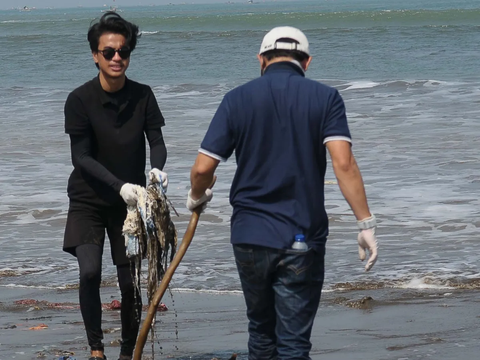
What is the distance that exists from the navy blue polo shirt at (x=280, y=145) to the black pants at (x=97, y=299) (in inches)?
50.1

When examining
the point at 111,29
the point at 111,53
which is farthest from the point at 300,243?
the point at 111,29

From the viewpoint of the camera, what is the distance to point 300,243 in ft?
10.5

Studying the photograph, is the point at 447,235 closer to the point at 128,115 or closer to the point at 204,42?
the point at 128,115

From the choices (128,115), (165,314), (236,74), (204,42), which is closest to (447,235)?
(165,314)

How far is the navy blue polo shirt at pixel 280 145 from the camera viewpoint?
10.4 ft

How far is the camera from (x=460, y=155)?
1196 cm

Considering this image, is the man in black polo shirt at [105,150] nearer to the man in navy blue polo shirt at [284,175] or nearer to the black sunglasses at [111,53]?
the black sunglasses at [111,53]

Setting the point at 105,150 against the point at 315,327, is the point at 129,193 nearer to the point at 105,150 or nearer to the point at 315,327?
the point at 105,150

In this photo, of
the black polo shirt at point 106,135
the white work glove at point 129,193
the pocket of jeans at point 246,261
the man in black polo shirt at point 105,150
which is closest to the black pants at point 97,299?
the man in black polo shirt at point 105,150

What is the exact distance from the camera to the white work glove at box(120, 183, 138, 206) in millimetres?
4098

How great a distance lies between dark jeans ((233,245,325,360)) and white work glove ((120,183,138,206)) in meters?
0.93

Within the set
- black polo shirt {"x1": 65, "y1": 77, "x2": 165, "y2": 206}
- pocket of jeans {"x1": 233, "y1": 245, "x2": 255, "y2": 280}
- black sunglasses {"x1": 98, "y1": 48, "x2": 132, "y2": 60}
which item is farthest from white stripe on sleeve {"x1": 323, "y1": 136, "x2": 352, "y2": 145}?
black sunglasses {"x1": 98, "y1": 48, "x2": 132, "y2": 60}

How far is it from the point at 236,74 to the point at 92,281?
2157cm

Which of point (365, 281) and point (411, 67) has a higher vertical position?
point (411, 67)
